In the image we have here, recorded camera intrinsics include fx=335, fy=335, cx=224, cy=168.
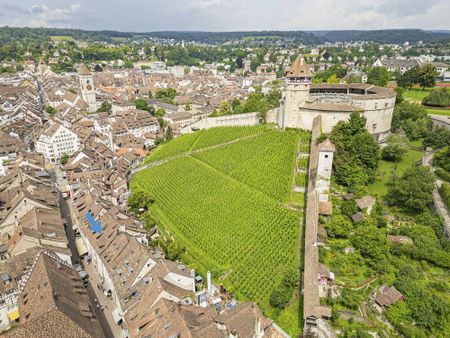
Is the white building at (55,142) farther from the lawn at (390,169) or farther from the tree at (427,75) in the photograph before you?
the tree at (427,75)

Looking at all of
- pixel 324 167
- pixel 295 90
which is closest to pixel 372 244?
pixel 324 167

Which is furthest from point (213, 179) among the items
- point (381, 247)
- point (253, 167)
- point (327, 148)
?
point (381, 247)

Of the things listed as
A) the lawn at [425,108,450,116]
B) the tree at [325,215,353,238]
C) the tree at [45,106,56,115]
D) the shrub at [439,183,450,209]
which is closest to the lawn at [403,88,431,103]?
the lawn at [425,108,450,116]

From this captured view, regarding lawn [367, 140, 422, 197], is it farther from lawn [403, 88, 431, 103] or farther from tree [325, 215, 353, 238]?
lawn [403, 88, 431, 103]

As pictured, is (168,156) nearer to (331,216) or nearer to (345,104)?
(345,104)

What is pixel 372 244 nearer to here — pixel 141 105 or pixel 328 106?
pixel 328 106

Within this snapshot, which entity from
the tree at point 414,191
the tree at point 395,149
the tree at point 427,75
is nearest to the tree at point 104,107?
the tree at point 395,149
